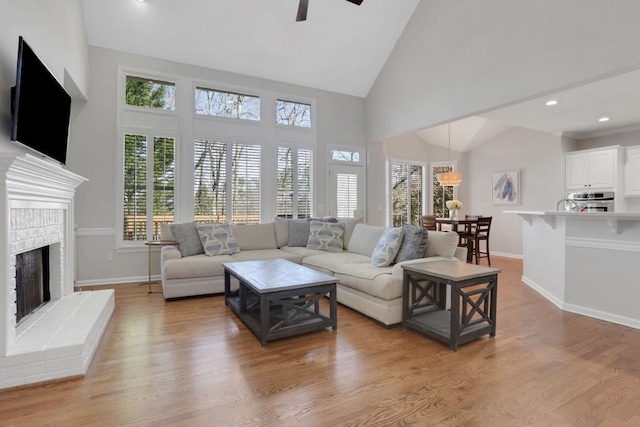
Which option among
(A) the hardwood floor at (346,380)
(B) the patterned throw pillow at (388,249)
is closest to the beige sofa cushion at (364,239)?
(B) the patterned throw pillow at (388,249)

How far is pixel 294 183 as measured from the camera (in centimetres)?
612

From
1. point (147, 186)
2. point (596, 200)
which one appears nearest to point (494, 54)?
point (596, 200)

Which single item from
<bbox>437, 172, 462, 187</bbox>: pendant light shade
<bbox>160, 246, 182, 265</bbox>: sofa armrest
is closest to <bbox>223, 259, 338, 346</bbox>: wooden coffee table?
<bbox>160, 246, 182, 265</bbox>: sofa armrest

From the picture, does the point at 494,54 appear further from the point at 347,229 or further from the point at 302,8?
the point at 347,229

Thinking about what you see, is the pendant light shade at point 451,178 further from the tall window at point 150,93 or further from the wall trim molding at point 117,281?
the wall trim molding at point 117,281

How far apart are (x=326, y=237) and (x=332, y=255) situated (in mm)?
619

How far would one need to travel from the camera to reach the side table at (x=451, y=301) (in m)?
2.58

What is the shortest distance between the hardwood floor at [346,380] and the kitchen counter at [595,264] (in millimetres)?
249

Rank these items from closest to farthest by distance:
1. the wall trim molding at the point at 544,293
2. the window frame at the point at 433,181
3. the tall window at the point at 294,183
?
the wall trim molding at the point at 544,293, the tall window at the point at 294,183, the window frame at the point at 433,181

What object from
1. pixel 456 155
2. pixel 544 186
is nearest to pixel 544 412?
pixel 544 186

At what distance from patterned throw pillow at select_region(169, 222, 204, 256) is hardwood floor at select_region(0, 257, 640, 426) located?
54.0 inches

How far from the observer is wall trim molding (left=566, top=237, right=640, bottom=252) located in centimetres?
310

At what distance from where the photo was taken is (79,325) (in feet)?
8.41

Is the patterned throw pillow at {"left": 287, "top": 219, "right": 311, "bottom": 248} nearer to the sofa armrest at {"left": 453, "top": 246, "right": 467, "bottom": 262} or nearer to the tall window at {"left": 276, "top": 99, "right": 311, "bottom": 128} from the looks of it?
the tall window at {"left": 276, "top": 99, "right": 311, "bottom": 128}
